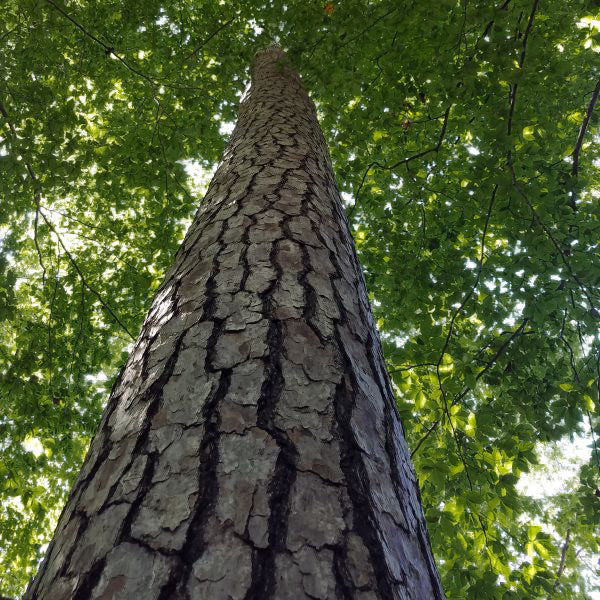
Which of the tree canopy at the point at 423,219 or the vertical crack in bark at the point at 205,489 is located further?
the tree canopy at the point at 423,219

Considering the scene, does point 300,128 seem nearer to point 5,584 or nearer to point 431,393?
point 431,393

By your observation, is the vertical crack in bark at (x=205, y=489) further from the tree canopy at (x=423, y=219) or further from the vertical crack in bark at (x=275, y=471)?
the tree canopy at (x=423, y=219)

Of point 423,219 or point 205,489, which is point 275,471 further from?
point 423,219

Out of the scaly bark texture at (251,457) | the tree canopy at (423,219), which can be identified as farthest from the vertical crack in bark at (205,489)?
the tree canopy at (423,219)

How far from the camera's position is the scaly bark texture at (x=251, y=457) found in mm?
632

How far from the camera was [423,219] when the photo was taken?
Answer: 449 centimetres

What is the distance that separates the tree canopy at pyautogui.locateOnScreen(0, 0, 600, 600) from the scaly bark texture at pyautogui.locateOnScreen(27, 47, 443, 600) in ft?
5.60

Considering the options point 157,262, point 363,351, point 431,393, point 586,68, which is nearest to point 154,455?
point 363,351

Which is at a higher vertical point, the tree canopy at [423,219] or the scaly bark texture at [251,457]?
the tree canopy at [423,219]

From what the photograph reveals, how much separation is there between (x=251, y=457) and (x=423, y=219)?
4.13 m

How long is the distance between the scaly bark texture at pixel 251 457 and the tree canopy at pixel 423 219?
1.71m

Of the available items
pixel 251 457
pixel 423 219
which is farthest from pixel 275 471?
pixel 423 219

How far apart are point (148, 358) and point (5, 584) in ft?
25.4

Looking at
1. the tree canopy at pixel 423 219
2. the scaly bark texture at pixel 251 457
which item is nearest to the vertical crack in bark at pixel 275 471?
the scaly bark texture at pixel 251 457
